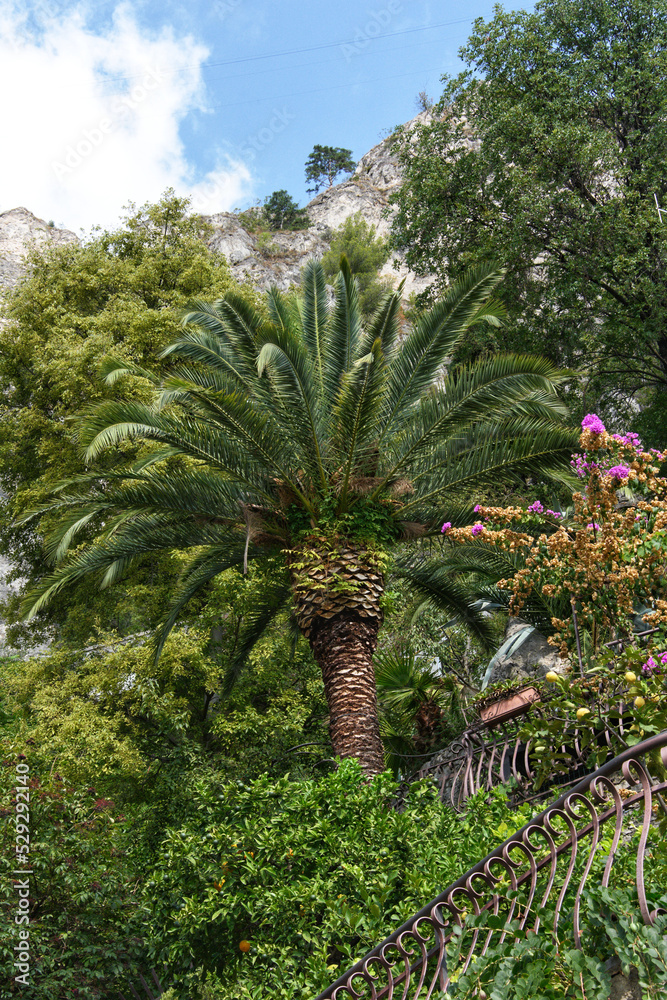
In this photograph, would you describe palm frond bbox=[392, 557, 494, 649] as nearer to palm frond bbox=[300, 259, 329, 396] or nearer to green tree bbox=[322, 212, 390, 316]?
palm frond bbox=[300, 259, 329, 396]

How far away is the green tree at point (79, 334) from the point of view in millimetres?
15172

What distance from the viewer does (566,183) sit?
15766mm

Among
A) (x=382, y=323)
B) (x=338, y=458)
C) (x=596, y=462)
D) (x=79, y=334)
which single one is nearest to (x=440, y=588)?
(x=338, y=458)

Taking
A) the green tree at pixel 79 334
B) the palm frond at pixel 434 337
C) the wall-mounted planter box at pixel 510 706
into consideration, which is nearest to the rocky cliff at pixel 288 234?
the green tree at pixel 79 334

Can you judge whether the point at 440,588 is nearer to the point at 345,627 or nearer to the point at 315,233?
the point at 345,627

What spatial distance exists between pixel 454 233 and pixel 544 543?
11839mm

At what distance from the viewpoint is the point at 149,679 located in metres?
11.7

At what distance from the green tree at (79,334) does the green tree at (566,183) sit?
5.27 metres

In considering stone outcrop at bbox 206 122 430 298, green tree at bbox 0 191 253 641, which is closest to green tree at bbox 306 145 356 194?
stone outcrop at bbox 206 122 430 298

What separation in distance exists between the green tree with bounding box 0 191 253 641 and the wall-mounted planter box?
762 cm

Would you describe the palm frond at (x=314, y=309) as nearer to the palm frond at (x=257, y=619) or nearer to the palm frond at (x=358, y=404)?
the palm frond at (x=358, y=404)

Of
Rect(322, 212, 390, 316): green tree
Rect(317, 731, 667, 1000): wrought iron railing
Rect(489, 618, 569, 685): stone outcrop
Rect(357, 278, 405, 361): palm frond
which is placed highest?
Rect(322, 212, 390, 316): green tree

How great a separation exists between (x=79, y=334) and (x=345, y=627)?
461 inches

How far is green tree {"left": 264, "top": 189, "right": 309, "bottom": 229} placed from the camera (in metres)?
58.2
